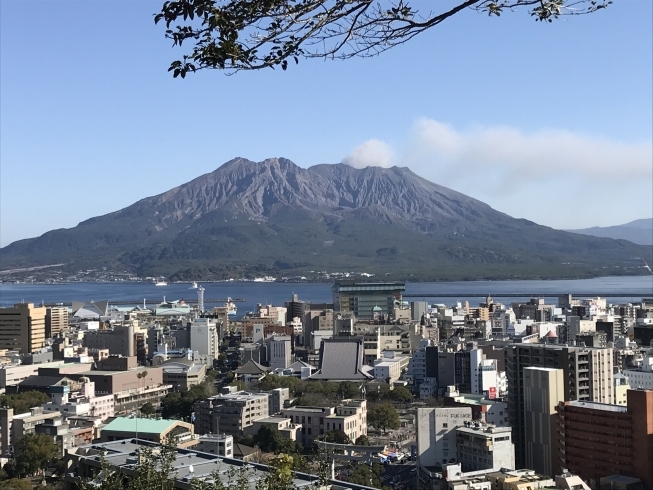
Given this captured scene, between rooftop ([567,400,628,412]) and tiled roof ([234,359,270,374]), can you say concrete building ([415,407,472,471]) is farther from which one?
tiled roof ([234,359,270,374])

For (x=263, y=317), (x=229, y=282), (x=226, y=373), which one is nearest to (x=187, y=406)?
(x=226, y=373)

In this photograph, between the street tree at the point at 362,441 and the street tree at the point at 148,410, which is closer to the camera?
the street tree at the point at 362,441

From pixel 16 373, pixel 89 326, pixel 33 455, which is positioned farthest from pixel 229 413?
pixel 89 326

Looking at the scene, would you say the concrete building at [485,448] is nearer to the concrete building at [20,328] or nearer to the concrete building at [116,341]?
the concrete building at [116,341]

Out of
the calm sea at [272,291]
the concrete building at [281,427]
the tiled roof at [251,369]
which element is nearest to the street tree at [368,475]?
the concrete building at [281,427]

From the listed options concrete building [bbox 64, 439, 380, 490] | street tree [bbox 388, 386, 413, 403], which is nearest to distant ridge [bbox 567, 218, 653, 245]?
street tree [bbox 388, 386, 413, 403]

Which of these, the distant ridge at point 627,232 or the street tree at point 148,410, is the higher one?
the distant ridge at point 627,232
